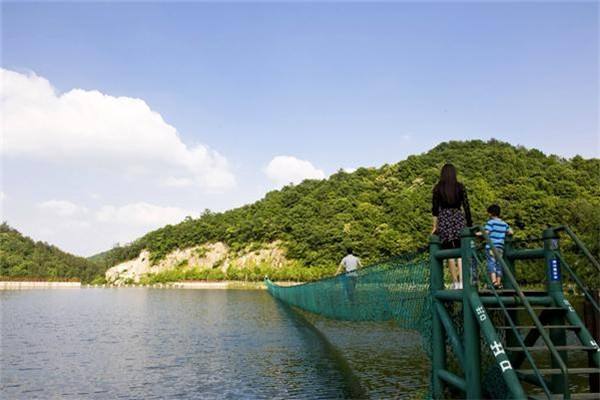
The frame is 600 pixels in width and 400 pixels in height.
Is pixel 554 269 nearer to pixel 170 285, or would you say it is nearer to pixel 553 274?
pixel 553 274

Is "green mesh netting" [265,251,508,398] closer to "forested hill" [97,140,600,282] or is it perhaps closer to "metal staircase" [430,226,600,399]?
"metal staircase" [430,226,600,399]

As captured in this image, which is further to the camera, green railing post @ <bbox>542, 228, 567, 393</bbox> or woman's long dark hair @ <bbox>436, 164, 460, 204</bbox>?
woman's long dark hair @ <bbox>436, 164, 460, 204</bbox>

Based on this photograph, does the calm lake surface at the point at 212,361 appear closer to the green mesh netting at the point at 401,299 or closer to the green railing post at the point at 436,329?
the green mesh netting at the point at 401,299

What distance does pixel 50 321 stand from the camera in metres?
23.6

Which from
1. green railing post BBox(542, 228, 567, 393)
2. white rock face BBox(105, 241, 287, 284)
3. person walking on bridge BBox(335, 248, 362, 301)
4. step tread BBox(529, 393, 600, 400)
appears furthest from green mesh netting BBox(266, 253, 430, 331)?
white rock face BBox(105, 241, 287, 284)

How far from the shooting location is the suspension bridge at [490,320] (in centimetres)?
446

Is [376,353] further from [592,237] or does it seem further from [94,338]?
[592,237]

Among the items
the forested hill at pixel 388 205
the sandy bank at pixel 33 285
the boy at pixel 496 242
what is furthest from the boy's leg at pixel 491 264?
the sandy bank at pixel 33 285

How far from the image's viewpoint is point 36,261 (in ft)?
408

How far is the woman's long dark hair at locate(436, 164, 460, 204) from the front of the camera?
656 centimetres

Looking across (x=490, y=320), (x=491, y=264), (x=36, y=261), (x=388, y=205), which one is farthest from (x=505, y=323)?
(x=36, y=261)

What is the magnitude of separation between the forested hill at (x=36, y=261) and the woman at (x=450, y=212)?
116854 mm

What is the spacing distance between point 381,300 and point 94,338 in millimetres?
12363

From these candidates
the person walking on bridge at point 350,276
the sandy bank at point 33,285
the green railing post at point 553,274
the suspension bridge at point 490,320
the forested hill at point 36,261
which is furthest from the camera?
the forested hill at point 36,261
